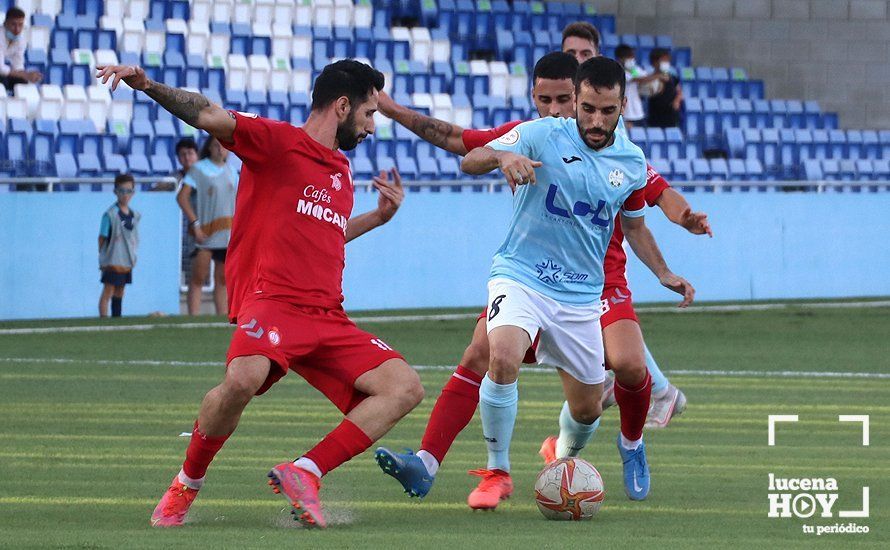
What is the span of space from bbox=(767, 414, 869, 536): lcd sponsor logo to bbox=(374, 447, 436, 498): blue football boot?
4.37 feet

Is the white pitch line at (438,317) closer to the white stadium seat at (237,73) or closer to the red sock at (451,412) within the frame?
the white stadium seat at (237,73)

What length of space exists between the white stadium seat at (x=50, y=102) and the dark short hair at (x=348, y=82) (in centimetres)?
1468

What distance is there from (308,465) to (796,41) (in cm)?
2491

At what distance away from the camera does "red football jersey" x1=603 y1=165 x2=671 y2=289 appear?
7.47 metres

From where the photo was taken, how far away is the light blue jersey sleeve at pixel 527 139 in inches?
262

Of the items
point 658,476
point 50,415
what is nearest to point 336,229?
point 658,476

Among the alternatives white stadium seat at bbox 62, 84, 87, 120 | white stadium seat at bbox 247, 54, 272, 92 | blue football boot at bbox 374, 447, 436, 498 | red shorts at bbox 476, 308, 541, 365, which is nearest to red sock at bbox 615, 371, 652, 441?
red shorts at bbox 476, 308, 541, 365

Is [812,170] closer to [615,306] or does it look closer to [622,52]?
[622,52]

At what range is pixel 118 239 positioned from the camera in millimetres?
17344

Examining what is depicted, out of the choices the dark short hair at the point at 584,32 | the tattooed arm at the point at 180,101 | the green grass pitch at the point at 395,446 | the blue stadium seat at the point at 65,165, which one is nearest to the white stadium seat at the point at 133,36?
the blue stadium seat at the point at 65,165

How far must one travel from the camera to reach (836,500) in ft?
22.0

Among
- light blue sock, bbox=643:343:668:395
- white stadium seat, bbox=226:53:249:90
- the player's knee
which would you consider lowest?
light blue sock, bbox=643:343:668:395

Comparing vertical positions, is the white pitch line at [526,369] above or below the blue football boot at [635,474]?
above

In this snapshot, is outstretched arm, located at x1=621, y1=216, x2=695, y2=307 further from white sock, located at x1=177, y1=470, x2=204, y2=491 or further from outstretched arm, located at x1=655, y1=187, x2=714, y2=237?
white sock, located at x1=177, y1=470, x2=204, y2=491
